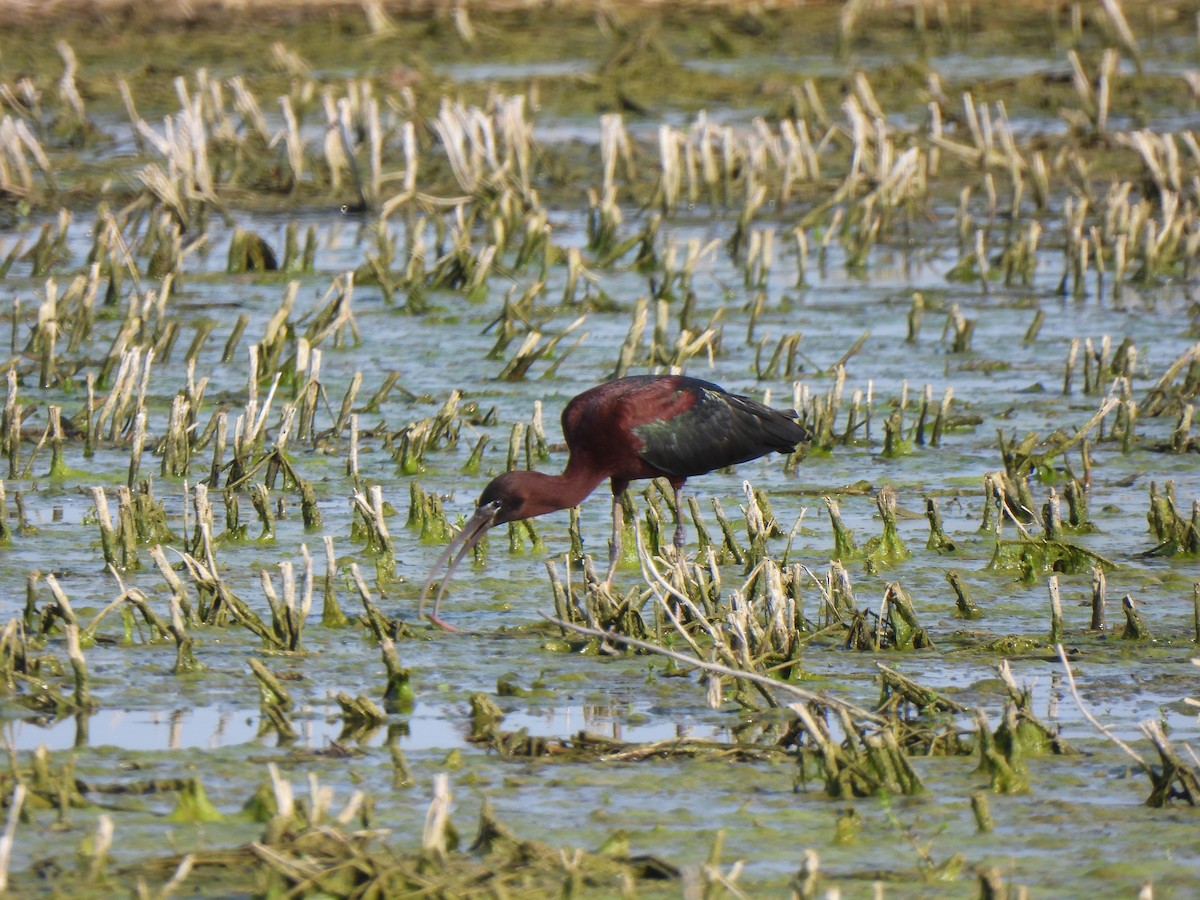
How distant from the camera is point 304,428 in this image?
898 cm

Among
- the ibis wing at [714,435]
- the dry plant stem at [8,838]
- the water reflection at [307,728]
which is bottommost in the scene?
the water reflection at [307,728]

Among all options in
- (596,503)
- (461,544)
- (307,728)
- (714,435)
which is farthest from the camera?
(596,503)

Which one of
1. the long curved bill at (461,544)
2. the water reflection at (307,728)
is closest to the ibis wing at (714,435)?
the long curved bill at (461,544)

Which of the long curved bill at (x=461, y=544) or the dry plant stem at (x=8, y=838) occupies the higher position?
the long curved bill at (x=461, y=544)

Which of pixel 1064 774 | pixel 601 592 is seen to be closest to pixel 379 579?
pixel 601 592

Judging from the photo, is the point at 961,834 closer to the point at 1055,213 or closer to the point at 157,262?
the point at 157,262

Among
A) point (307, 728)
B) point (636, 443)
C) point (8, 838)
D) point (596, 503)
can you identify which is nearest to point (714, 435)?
point (636, 443)

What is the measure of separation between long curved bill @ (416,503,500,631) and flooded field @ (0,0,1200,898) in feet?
0.34

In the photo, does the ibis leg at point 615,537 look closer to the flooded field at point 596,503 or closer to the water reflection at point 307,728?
the flooded field at point 596,503

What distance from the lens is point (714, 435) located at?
7629mm

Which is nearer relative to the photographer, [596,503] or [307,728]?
[307,728]

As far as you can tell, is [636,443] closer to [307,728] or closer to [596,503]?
[596,503]

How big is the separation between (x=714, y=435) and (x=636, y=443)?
0.43 meters

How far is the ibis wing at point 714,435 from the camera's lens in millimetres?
7402
